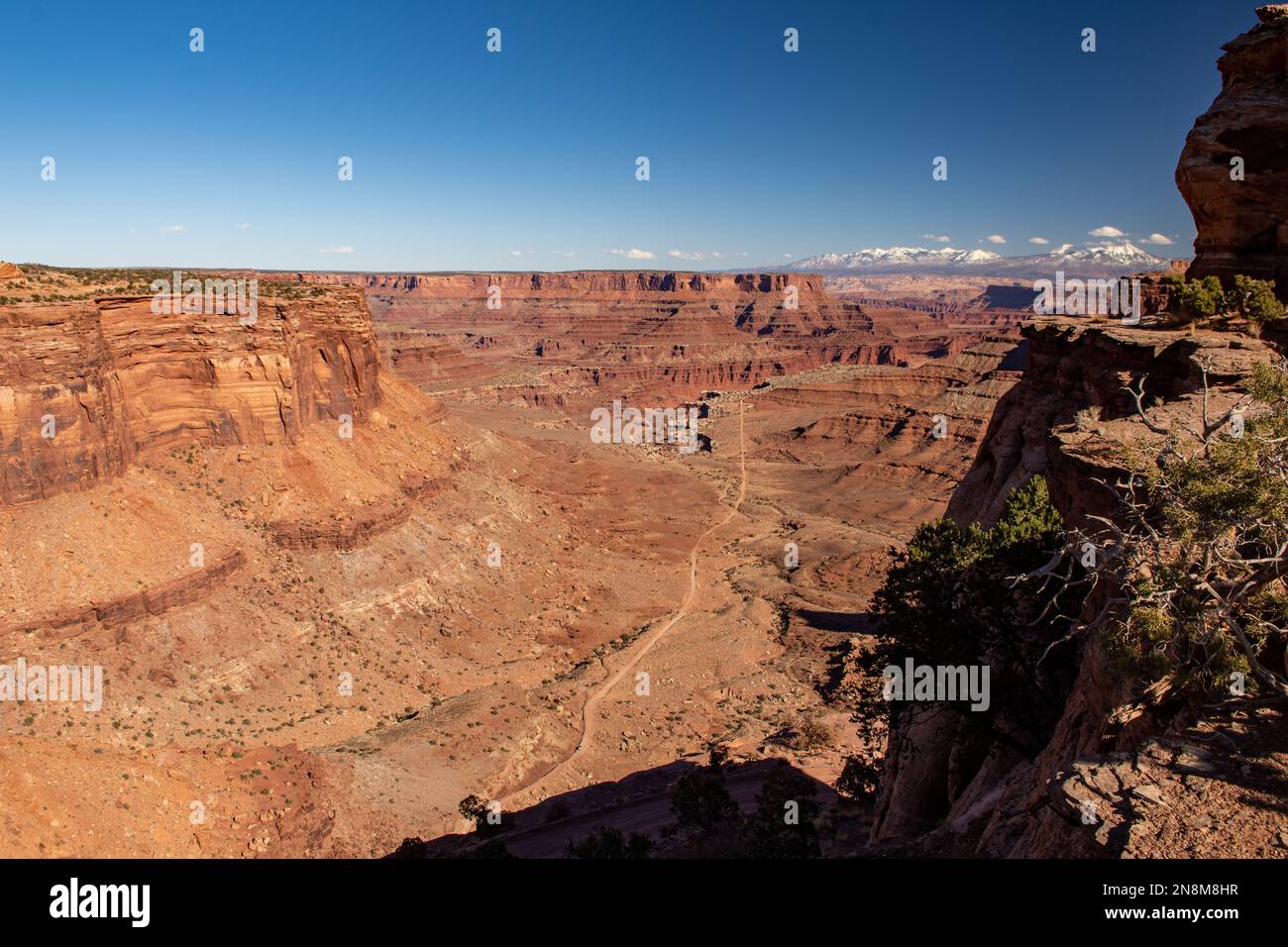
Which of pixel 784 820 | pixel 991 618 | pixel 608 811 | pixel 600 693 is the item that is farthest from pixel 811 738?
pixel 991 618

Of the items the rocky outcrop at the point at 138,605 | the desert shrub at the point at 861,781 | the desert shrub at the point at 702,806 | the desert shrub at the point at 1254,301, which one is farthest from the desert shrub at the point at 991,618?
the rocky outcrop at the point at 138,605

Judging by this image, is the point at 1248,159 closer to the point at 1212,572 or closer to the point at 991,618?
the point at 991,618

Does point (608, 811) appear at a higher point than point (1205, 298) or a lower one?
lower

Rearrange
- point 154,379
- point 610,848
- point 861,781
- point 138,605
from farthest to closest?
point 154,379, point 138,605, point 861,781, point 610,848

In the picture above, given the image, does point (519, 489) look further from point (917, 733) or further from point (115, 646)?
point (917, 733)

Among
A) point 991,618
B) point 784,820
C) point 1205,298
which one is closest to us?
point 991,618

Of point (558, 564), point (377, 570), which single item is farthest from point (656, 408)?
point (377, 570)

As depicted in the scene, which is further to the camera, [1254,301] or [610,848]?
[1254,301]
